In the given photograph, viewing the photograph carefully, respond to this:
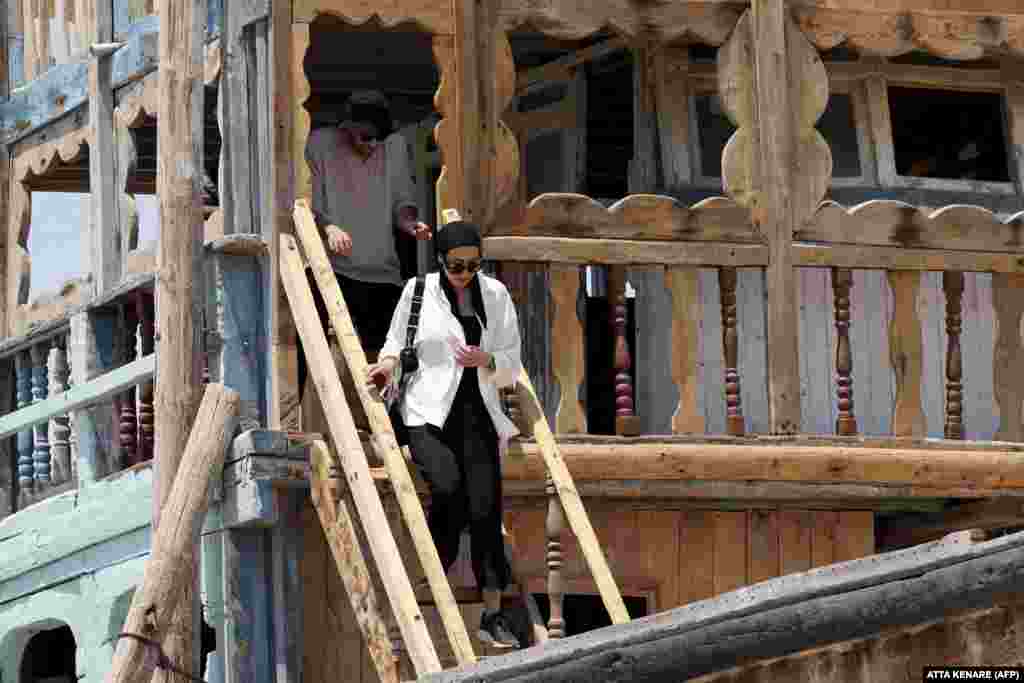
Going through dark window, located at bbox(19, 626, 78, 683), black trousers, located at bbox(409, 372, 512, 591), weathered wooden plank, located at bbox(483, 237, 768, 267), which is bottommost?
dark window, located at bbox(19, 626, 78, 683)

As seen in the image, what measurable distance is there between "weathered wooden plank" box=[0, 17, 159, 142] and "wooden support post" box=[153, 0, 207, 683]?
128cm

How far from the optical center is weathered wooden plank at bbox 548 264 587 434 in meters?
15.2

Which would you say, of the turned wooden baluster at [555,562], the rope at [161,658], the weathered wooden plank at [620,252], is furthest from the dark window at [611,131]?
the rope at [161,658]

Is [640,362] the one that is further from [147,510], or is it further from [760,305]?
[147,510]

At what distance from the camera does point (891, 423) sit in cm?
1670

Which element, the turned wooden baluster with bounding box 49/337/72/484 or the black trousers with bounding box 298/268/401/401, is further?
the turned wooden baluster with bounding box 49/337/72/484

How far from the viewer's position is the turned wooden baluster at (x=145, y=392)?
1546cm

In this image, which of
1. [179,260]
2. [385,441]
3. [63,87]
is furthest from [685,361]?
[63,87]

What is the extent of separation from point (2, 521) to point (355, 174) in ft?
9.44

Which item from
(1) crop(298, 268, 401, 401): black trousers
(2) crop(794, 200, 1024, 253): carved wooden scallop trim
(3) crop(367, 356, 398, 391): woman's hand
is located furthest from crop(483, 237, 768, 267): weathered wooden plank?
(3) crop(367, 356, 398, 391): woman's hand

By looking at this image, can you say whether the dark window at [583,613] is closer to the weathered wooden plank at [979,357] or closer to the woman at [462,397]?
the weathered wooden plank at [979,357]

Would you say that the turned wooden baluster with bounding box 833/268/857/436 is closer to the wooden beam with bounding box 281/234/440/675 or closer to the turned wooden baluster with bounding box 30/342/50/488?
the wooden beam with bounding box 281/234/440/675

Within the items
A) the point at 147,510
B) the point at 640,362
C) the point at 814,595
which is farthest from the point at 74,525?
the point at 814,595

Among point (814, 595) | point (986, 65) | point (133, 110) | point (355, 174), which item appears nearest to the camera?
point (814, 595)
